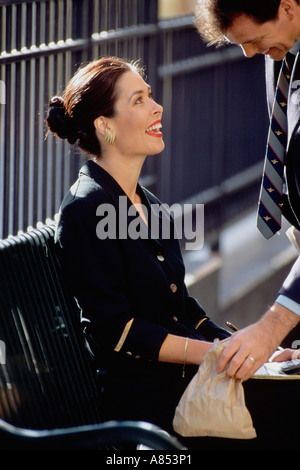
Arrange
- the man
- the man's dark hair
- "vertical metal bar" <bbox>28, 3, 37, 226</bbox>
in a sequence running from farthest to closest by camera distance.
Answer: "vertical metal bar" <bbox>28, 3, 37, 226</bbox>, the man's dark hair, the man

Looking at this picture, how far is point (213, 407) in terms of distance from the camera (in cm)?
318

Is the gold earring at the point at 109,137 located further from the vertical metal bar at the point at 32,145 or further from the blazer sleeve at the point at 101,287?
the vertical metal bar at the point at 32,145

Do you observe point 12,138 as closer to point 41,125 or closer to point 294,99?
point 41,125

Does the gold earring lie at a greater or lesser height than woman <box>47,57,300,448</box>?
greater

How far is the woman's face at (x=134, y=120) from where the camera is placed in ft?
12.5

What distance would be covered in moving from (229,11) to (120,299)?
116 centimetres

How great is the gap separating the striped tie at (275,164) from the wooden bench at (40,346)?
922 millimetres

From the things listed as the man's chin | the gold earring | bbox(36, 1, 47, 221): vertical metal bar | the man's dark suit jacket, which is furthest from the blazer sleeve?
bbox(36, 1, 47, 221): vertical metal bar

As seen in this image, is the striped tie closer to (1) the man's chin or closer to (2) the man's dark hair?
(1) the man's chin

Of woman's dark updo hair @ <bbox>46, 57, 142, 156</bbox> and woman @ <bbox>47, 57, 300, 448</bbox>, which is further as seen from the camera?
woman's dark updo hair @ <bbox>46, 57, 142, 156</bbox>

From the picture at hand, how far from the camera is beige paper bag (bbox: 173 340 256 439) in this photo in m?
3.19

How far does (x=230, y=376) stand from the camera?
3.23 meters

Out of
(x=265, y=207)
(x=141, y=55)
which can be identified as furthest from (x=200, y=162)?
(x=265, y=207)

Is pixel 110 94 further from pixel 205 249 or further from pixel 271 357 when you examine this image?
pixel 205 249
